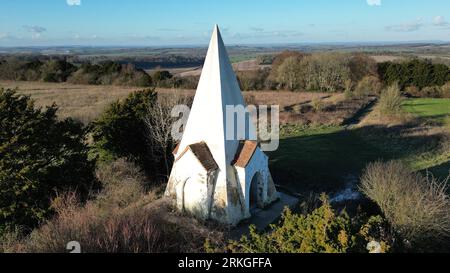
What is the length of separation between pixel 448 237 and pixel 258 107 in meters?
26.6

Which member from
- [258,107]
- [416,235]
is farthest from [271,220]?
[258,107]

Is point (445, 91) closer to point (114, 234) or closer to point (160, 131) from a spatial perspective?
point (160, 131)

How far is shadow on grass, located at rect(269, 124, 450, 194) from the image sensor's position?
18578 millimetres

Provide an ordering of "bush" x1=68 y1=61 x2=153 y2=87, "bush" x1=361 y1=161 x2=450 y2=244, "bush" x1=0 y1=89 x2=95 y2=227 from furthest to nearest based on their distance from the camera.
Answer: "bush" x1=68 y1=61 x2=153 y2=87 < "bush" x1=0 y1=89 x2=95 y2=227 < "bush" x1=361 y1=161 x2=450 y2=244

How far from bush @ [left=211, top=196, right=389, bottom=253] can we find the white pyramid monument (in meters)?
4.43

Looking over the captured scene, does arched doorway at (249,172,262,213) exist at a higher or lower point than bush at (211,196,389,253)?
lower

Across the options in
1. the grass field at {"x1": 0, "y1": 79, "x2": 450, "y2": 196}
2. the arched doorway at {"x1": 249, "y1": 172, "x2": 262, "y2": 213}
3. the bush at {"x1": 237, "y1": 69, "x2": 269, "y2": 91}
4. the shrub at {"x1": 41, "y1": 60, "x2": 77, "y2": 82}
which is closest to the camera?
the arched doorway at {"x1": 249, "y1": 172, "x2": 262, "y2": 213}

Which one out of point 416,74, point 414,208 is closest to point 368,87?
point 416,74

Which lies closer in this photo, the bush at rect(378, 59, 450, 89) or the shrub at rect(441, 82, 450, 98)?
the shrub at rect(441, 82, 450, 98)

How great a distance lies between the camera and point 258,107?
37219 millimetres

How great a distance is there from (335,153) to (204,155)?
14.5 metres

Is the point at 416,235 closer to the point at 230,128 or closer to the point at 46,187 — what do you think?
the point at 230,128

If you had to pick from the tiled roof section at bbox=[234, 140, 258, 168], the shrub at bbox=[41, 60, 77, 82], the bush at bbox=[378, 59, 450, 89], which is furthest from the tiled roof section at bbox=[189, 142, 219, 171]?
the shrub at bbox=[41, 60, 77, 82]

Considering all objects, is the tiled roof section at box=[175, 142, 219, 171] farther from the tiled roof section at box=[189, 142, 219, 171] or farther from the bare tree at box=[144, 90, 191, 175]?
the bare tree at box=[144, 90, 191, 175]
